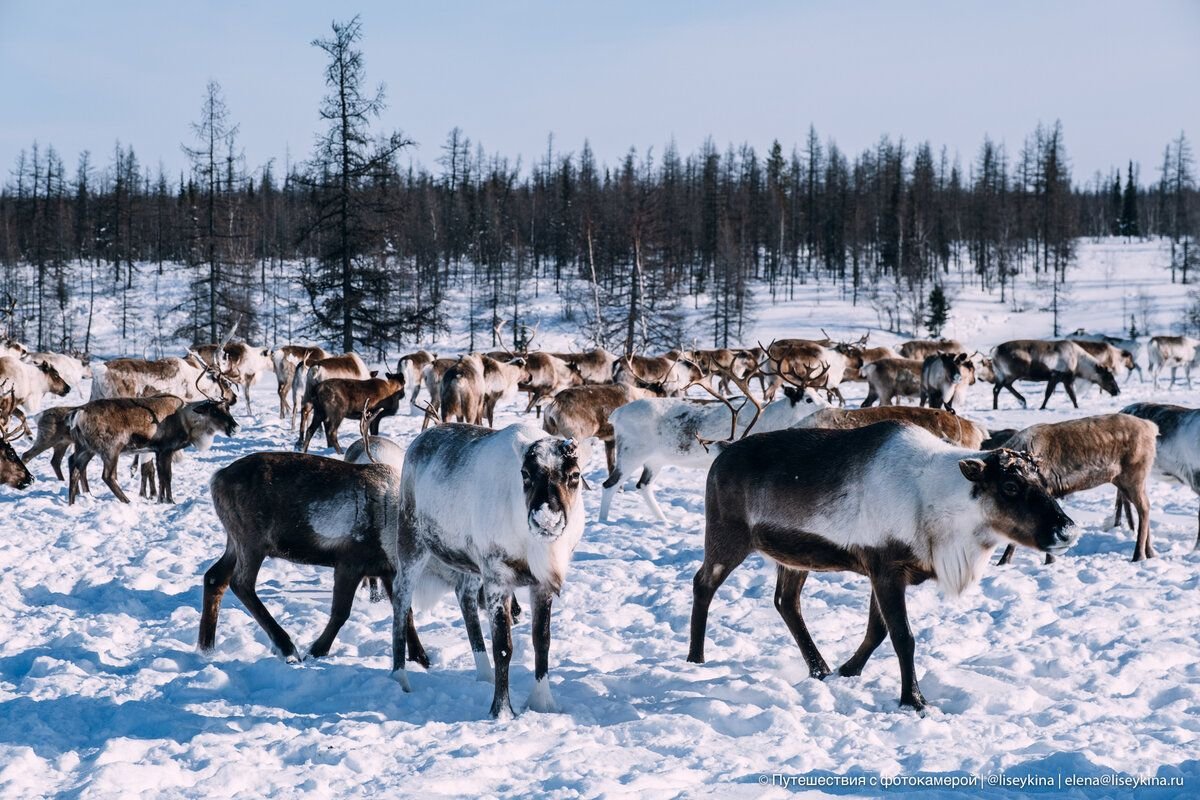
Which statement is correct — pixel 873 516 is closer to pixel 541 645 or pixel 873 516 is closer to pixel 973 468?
pixel 973 468

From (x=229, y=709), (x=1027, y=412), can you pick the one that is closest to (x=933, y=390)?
(x=1027, y=412)

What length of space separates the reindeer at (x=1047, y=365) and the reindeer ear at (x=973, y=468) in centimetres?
1885

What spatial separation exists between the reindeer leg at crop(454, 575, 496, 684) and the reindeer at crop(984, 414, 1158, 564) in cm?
514

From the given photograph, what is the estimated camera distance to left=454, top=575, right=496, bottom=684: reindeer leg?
5.53 m

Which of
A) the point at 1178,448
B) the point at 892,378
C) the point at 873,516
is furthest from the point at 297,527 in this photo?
the point at 892,378

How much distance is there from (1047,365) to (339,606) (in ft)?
68.6

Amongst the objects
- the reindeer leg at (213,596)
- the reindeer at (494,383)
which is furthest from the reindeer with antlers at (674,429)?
the reindeer at (494,383)

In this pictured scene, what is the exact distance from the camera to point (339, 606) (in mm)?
6039

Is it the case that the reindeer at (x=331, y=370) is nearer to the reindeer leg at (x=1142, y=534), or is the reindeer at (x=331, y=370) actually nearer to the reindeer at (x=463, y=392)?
the reindeer at (x=463, y=392)

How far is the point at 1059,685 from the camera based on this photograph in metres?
5.36

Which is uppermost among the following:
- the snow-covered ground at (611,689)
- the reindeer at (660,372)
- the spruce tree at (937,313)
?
the spruce tree at (937,313)

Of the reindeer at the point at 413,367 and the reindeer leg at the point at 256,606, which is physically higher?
the reindeer at the point at 413,367

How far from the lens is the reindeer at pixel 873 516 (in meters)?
5.07

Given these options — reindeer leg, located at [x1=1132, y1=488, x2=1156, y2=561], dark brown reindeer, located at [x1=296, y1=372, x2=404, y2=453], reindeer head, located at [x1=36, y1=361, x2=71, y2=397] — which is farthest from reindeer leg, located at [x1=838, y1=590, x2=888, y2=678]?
reindeer head, located at [x1=36, y1=361, x2=71, y2=397]
